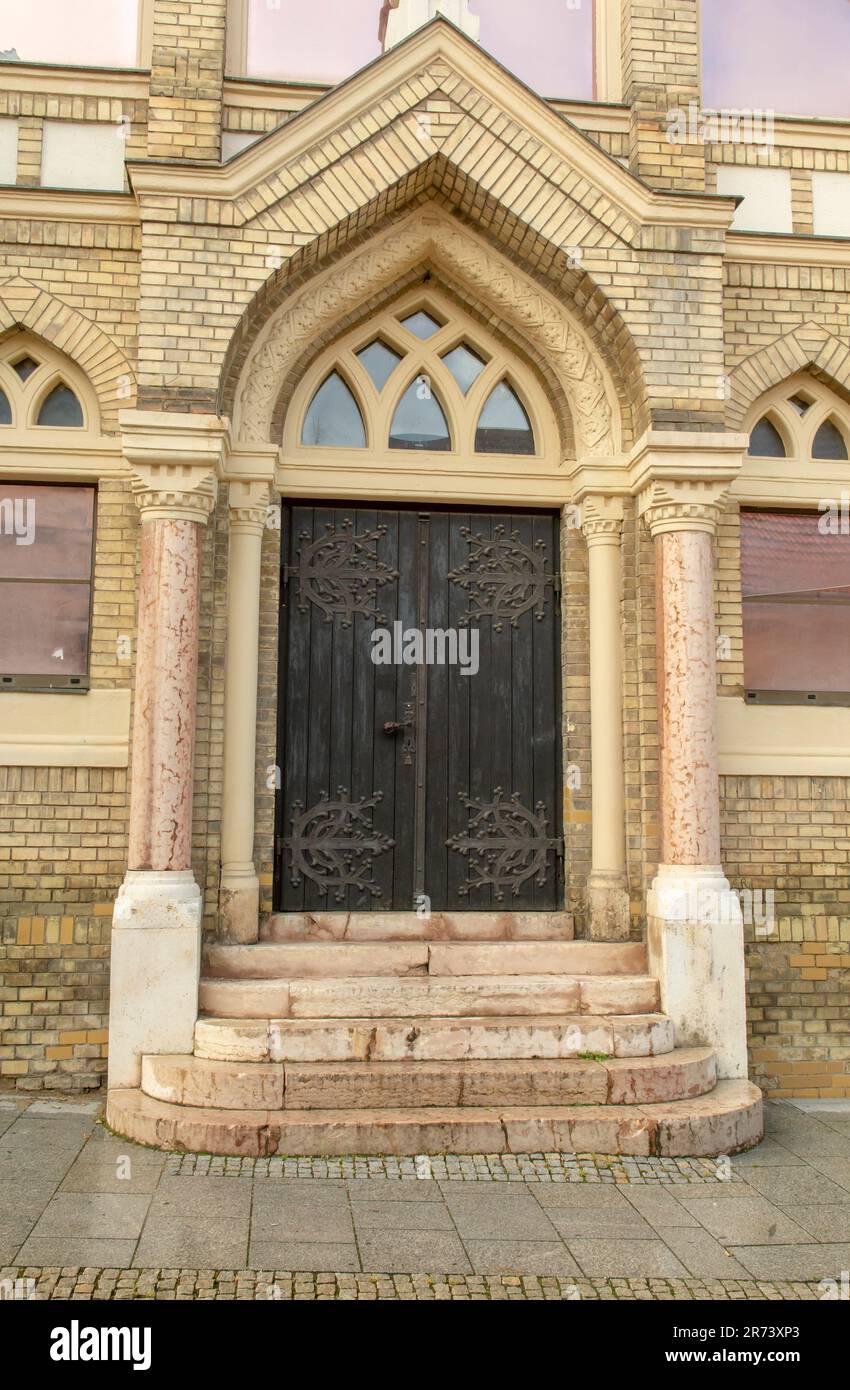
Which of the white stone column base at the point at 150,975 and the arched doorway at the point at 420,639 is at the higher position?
the arched doorway at the point at 420,639

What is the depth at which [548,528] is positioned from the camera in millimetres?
7105

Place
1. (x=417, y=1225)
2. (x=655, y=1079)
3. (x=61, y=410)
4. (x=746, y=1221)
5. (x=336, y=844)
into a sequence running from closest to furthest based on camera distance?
(x=417, y=1225) → (x=746, y=1221) → (x=655, y=1079) → (x=336, y=844) → (x=61, y=410)

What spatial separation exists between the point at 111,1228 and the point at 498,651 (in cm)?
393

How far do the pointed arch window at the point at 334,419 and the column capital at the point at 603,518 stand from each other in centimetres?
149

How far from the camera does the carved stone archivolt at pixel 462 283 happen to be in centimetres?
671

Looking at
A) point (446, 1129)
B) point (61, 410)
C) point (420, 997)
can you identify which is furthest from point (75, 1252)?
point (61, 410)

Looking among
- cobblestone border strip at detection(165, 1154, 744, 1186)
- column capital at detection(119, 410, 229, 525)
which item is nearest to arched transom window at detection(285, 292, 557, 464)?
column capital at detection(119, 410, 229, 525)

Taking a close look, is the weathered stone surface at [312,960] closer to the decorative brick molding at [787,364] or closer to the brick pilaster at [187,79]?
the decorative brick molding at [787,364]

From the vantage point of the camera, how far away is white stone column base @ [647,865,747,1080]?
19.5 feet

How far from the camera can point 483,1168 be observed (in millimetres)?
4953

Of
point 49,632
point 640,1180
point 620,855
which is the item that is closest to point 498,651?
point 620,855

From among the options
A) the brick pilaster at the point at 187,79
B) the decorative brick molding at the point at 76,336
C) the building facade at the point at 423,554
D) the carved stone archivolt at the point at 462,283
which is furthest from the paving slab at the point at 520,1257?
the brick pilaster at the point at 187,79

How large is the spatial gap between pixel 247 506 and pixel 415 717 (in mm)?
1629

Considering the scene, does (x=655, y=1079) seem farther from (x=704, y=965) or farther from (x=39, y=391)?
(x=39, y=391)
